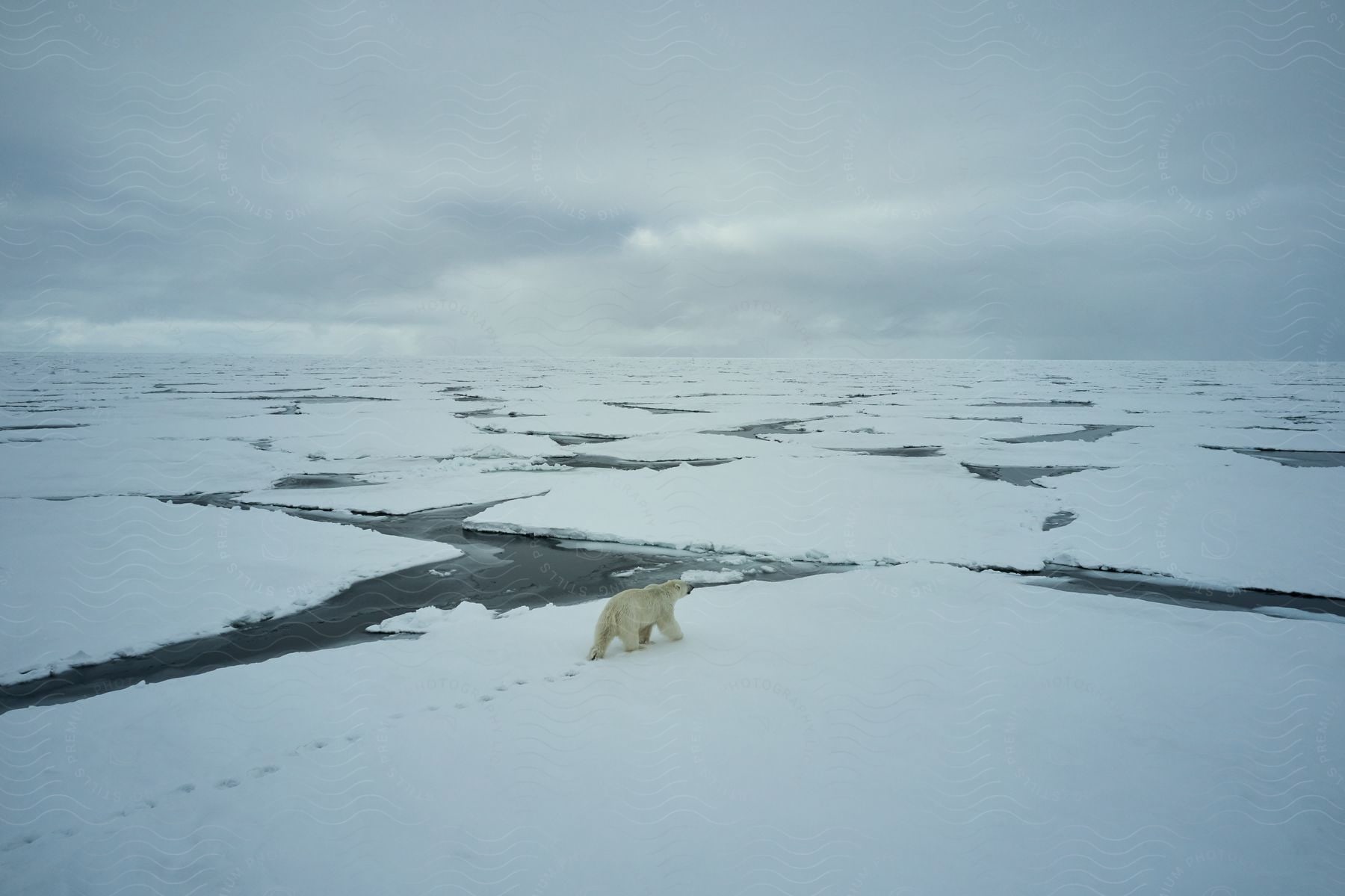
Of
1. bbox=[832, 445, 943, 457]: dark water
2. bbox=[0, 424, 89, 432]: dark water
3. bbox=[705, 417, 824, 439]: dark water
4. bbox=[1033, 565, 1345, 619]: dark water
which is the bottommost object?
bbox=[1033, 565, 1345, 619]: dark water

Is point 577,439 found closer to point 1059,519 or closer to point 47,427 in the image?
point 1059,519

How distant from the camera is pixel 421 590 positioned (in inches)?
195

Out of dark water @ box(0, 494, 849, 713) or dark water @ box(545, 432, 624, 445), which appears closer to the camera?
dark water @ box(0, 494, 849, 713)

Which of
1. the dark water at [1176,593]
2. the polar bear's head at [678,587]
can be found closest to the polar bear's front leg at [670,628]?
the polar bear's head at [678,587]

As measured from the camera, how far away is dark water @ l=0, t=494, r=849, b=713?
3624mm

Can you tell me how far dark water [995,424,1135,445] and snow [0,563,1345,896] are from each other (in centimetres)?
961

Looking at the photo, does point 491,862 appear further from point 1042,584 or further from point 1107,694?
point 1042,584

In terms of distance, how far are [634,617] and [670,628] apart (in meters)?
0.28

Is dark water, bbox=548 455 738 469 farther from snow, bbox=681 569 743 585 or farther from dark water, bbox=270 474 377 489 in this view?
snow, bbox=681 569 743 585

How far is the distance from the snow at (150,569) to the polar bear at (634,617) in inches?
101

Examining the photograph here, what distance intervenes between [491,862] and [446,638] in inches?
76.4

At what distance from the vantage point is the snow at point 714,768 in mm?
2111

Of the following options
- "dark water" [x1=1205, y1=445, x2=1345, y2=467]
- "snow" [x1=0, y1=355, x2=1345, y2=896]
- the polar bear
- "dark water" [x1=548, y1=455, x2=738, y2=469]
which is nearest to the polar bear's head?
the polar bear

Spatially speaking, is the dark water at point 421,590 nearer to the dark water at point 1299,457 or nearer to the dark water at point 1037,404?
the dark water at point 1299,457
